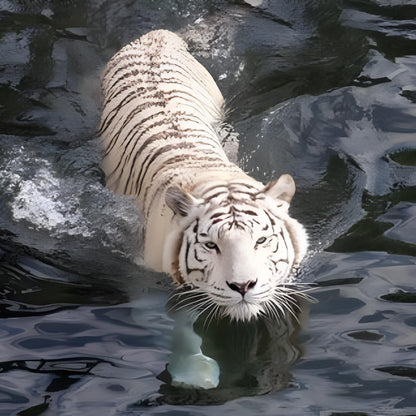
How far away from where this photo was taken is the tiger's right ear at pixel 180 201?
9.05ft

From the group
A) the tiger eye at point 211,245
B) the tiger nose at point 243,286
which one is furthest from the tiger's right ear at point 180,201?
the tiger nose at point 243,286

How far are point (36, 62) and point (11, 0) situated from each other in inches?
31.5

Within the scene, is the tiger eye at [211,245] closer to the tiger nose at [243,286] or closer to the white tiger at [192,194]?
the white tiger at [192,194]

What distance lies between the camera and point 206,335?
9.26 ft

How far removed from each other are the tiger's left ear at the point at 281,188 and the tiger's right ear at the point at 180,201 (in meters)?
0.25

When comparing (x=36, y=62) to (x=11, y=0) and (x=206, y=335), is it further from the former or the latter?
(x=206, y=335)

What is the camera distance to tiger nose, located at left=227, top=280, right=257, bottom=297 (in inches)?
100.0

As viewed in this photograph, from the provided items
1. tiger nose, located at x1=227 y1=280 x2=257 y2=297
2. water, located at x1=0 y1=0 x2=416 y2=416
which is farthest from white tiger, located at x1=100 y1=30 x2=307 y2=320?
water, located at x1=0 y1=0 x2=416 y2=416

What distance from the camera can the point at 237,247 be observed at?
8.52 ft

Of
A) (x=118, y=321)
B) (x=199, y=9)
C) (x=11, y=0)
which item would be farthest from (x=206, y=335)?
(x=11, y=0)

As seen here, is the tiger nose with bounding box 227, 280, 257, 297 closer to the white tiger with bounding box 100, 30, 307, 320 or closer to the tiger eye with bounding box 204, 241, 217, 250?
the white tiger with bounding box 100, 30, 307, 320

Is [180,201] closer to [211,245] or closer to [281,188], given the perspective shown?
[211,245]

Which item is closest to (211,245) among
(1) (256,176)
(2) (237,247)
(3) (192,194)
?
(2) (237,247)

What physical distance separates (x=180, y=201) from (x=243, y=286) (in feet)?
1.38
